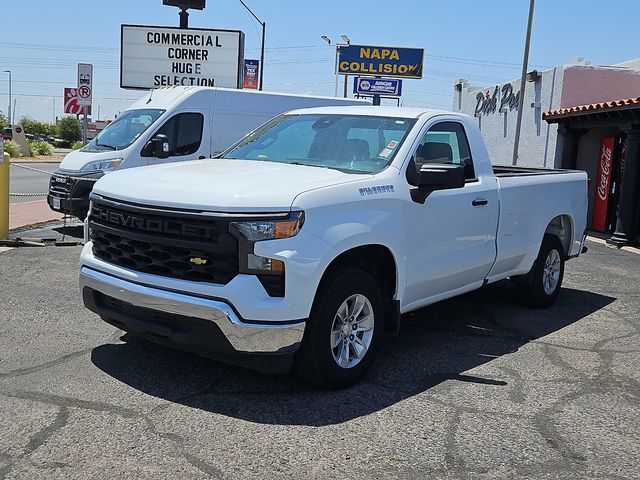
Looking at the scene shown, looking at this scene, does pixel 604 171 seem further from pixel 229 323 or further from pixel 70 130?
pixel 70 130

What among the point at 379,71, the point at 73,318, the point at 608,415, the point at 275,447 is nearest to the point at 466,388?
the point at 608,415

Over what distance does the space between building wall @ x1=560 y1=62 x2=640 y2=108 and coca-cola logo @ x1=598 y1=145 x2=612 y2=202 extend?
6.38 metres

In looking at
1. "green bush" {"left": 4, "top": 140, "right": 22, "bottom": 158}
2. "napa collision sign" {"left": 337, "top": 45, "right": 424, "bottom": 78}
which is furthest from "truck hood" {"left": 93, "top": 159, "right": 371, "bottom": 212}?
"napa collision sign" {"left": 337, "top": 45, "right": 424, "bottom": 78}

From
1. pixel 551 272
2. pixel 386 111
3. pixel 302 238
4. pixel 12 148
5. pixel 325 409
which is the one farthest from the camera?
pixel 12 148

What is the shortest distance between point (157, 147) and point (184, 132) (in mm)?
1036

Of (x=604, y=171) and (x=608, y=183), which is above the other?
(x=604, y=171)

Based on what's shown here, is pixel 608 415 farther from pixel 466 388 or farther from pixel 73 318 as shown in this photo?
pixel 73 318

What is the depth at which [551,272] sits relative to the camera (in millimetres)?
7828

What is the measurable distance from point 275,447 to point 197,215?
4.75 feet

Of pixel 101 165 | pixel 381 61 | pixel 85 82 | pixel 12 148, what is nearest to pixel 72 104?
pixel 85 82

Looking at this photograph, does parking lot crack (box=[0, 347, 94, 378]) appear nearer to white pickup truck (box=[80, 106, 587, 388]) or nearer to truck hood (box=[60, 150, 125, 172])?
white pickup truck (box=[80, 106, 587, 388])

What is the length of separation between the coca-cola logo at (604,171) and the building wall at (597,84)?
638cm

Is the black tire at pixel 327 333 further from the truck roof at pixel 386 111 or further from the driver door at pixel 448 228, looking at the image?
the truck roof at pixel 386 111

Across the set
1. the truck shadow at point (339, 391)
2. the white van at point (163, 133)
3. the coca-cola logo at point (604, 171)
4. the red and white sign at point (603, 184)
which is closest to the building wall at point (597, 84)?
the red and white sign at point (603, 184)
